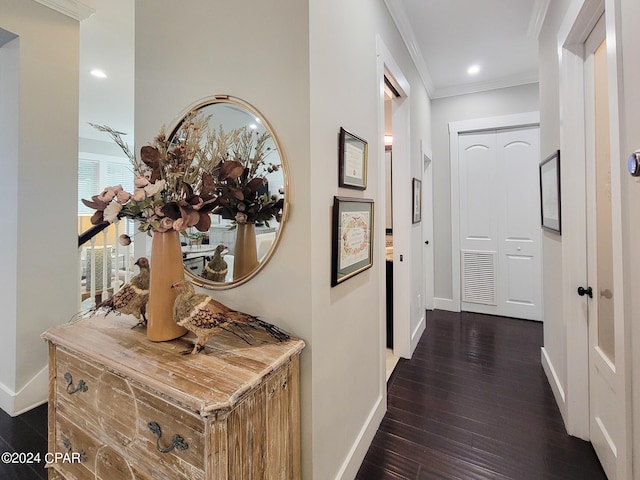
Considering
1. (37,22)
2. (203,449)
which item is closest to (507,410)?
(203,449)

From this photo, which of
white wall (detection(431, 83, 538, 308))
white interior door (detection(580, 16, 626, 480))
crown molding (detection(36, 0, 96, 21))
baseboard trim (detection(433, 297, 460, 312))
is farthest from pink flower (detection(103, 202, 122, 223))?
baseboard trim (detection(433, 297, 460, 312))

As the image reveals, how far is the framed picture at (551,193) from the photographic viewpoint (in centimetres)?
200

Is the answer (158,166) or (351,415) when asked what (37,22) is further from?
(351,415)

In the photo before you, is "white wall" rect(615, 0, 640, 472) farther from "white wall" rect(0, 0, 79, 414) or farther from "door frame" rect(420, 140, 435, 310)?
"white wall" rect(0, 0, 79, 414)

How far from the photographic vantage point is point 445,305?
4.17m

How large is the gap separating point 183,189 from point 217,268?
0.43 m

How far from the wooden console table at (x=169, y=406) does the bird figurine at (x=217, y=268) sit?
11.3 inches

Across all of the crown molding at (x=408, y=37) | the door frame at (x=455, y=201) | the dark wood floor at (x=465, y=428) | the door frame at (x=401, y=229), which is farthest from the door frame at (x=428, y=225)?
the dark wood floor at (x=465, y=428)

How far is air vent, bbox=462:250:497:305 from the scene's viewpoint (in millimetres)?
3916

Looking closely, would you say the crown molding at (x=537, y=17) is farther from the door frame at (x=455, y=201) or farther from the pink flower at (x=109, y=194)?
the pink flower at (x=109, y=194)

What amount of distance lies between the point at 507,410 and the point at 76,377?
2483mm

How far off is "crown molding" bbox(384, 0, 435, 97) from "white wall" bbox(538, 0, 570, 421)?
101cm

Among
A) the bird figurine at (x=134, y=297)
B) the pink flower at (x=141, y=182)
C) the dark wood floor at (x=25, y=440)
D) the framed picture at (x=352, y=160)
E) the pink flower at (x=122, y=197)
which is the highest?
the framed picture at (x=352, y=160)

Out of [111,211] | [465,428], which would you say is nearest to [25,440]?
[111,211]
